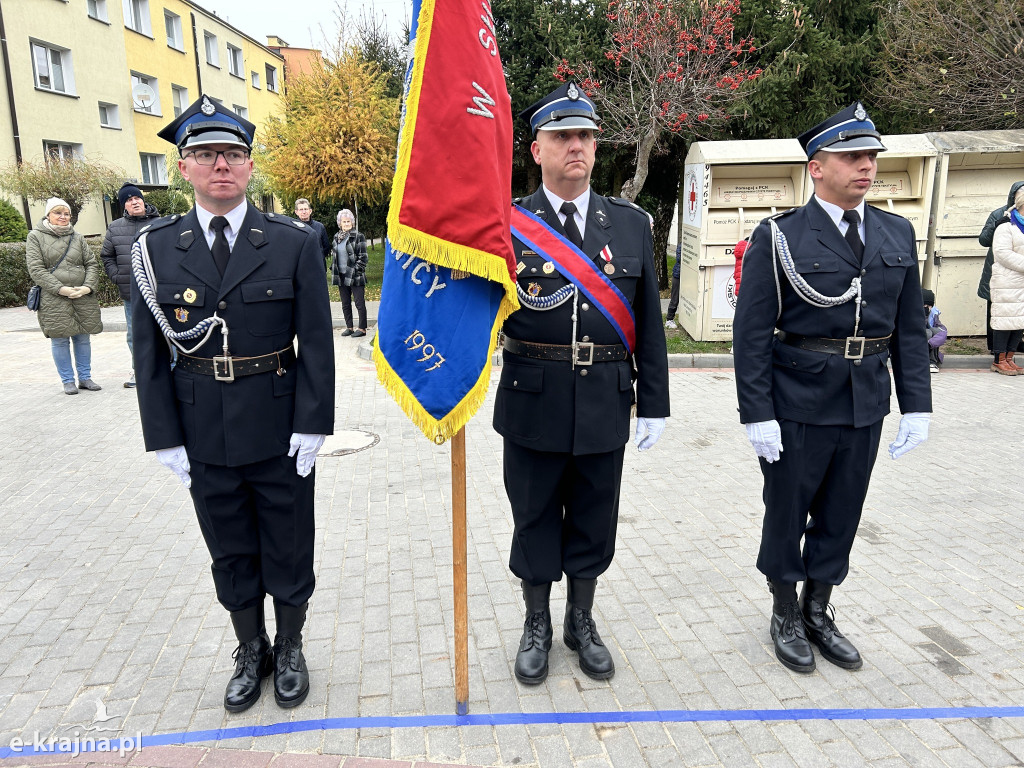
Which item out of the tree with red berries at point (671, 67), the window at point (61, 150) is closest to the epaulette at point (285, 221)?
the tree with red berries at point (671, 67)

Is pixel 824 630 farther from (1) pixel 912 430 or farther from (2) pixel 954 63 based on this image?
(2) pixel 954 63

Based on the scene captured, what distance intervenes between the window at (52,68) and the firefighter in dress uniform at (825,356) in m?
23.1

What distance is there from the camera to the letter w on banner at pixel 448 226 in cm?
252

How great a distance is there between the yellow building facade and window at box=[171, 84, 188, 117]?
0.04m

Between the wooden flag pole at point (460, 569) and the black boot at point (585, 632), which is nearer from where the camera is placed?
the wooden flag pole at point (460, 569)

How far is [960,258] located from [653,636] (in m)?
9.01

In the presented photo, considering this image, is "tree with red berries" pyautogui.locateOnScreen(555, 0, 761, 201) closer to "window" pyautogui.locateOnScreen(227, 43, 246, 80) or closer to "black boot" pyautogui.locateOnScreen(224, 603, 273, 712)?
"black boot" pyautogui.locateOnScreen(224, 603, 273, 712)

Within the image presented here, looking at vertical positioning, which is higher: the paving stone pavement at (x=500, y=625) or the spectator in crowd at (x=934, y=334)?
the spectator in crowd at (x=934, y=334)

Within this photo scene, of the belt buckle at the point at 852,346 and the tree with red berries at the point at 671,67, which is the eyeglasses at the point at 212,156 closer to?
the belt buckle at the point at 852,346

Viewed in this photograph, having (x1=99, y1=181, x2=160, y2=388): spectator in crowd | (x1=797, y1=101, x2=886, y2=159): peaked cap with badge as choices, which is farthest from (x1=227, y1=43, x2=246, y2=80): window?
(x1=797, y1=101, x2=886, y2=159): peaked cap with badge

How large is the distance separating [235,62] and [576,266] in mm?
35468

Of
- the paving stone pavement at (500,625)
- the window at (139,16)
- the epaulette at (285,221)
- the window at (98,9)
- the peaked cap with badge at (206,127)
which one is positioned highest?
the window at (139,16)

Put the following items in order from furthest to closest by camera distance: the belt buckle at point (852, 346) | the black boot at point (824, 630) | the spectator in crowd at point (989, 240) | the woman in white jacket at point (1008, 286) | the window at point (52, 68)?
the window at point (52, 68) → the spectator in crowd at point (989, 240) → the woman in white jacket at point (1008, 286) → the black boot at point (824, 630) → the belt buckle at point (852, 346)

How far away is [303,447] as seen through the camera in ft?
→ 9.27
